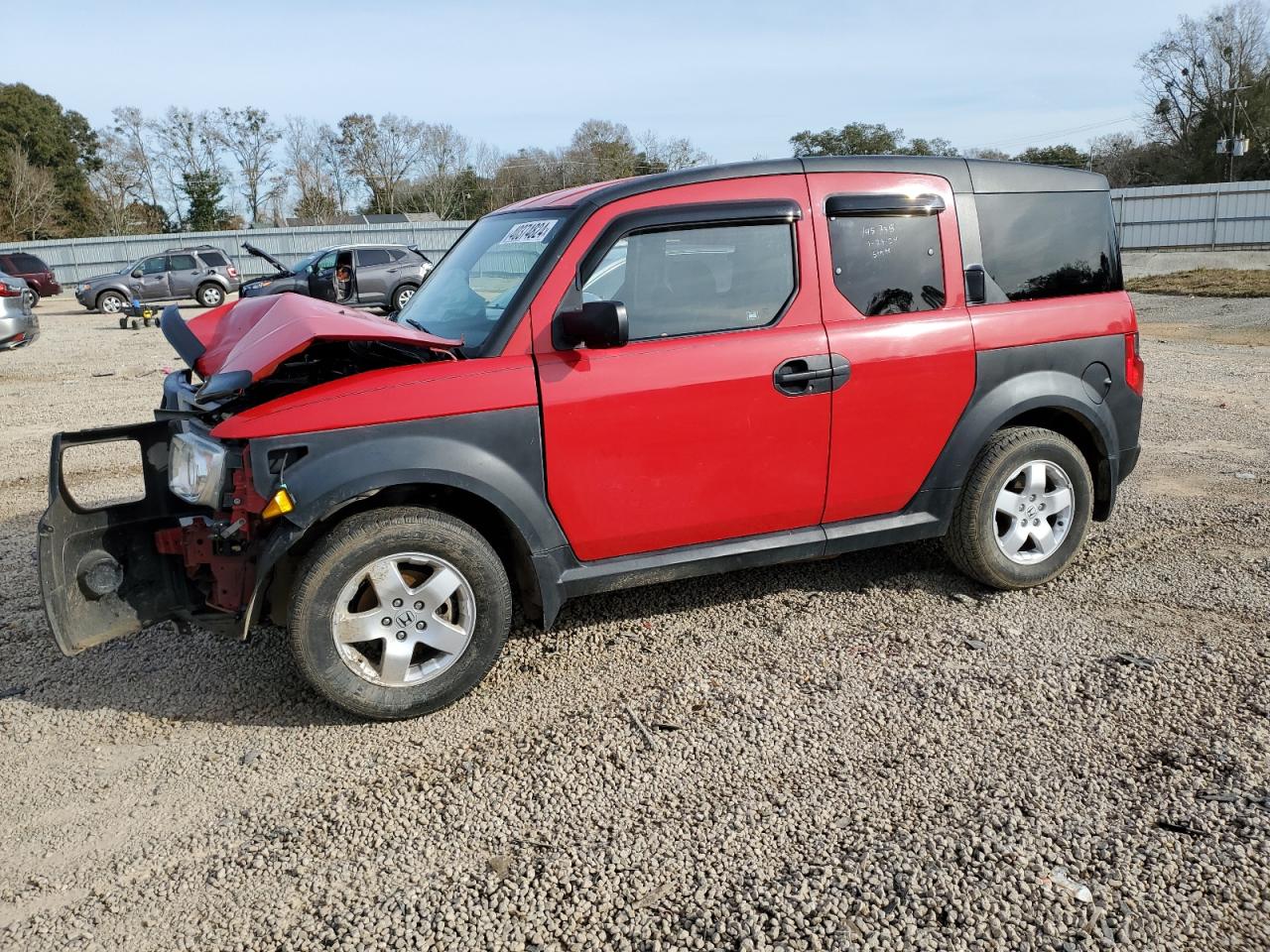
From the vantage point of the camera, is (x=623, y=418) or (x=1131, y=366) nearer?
(x=623, y=418)

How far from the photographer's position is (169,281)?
89.9 ft

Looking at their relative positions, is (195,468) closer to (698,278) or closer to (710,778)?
(698,278)

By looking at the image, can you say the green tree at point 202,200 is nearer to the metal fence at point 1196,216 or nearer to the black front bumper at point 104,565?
the metal fence at point 1196,216

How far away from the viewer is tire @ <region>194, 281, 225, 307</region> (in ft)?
89.6

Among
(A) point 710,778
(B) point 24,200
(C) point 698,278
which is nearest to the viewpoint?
(A) point 710,778

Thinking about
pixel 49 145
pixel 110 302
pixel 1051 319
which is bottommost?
pixel 1051 319

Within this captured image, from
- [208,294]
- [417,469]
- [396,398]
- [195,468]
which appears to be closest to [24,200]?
[208,294]

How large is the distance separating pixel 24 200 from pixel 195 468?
2367 inches

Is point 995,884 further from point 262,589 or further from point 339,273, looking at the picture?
point 339,273

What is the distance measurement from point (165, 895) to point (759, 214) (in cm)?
324

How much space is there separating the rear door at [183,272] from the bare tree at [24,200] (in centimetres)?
3220

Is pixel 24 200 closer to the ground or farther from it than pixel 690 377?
farther from it

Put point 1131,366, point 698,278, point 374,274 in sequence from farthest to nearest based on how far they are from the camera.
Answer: point 374,274 < point 1131,366 < point 698,278

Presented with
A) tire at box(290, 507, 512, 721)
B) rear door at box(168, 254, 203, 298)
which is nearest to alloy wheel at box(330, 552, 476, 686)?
tire at box(290, 507, 512, 721)
